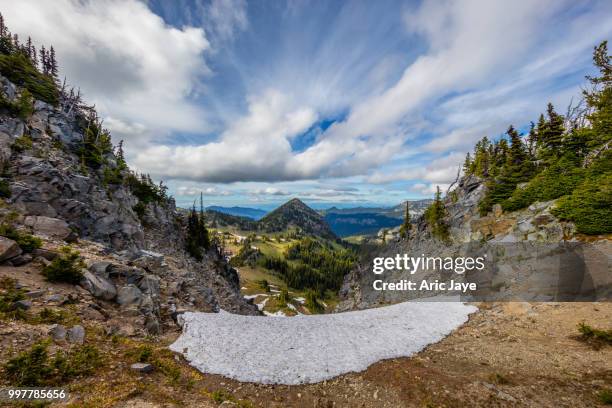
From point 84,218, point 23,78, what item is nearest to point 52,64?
point 23,78

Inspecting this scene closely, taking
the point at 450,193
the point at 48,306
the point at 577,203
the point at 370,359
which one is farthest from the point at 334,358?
the point at 450,193

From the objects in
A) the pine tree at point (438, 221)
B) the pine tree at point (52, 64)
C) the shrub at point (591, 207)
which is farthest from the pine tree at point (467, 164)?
the pine tree at point (52, 64)

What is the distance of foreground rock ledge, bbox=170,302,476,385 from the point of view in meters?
12.5

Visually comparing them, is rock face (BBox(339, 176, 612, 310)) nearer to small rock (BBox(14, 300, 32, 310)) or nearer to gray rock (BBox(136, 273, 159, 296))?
gray rock (BBox(136, 273, 159, 296))

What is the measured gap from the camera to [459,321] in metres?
19.5

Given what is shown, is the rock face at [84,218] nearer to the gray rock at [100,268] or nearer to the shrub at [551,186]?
the gray rock at [100,268]

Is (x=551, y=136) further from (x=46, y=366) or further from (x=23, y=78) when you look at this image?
(x=23, y=78)

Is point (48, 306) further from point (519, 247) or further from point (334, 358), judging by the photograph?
point (519, 247)

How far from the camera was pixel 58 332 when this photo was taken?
10.9 meters

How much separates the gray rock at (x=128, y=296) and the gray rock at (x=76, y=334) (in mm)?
4847

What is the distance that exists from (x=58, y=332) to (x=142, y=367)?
4343 millimetres

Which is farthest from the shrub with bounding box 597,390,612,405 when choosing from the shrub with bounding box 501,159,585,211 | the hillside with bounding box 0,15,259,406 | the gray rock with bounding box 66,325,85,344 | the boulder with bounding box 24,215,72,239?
the boulder with bounding box 24,215,72,239

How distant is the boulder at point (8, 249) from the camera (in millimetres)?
13635

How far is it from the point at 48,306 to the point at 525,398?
74.4 ft
